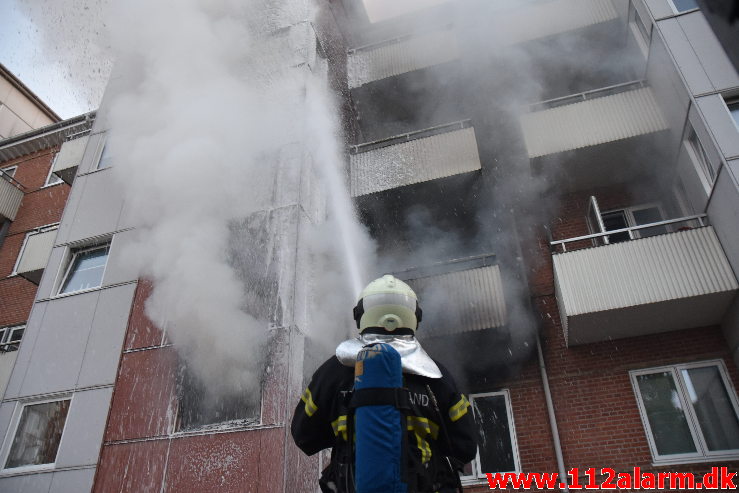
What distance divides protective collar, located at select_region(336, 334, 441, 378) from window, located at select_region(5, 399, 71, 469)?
5860 millimetres

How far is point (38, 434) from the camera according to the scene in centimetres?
696

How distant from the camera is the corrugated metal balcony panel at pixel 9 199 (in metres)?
13.6

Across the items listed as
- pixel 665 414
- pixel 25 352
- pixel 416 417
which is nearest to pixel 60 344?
pixel 25 352

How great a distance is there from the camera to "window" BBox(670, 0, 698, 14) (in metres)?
7.30

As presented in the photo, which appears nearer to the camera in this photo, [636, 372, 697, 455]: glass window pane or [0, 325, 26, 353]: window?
[636, 372, 697, 455]: glass window pane

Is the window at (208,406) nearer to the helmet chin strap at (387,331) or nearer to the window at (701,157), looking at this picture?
the helmet chin strap at (387,331)

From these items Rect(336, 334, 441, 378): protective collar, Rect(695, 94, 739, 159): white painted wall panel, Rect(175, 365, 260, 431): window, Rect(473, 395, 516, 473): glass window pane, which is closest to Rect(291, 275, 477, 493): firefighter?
Rect(336, 334, 441, 378): protective collar

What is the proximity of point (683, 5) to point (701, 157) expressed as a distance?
2412 millimetres

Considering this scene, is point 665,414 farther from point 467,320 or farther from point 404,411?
point 404,411

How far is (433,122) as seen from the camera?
Result: 1077 cm

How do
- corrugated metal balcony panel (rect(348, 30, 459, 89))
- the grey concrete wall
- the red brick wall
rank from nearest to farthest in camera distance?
the grey concrete wall → corrugated metal balcony panel (rect(348, 30, 459, 89)) → the red brick wall

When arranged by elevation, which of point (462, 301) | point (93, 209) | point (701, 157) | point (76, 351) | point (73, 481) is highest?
point (93, 209)

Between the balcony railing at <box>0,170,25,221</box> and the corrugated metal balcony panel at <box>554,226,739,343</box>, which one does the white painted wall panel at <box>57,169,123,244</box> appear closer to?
the balcony railing at <box>0,170,25,221</box>

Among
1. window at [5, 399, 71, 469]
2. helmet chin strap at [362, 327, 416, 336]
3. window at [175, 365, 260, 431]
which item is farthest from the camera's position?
window at [5, 399, 71, 469]
